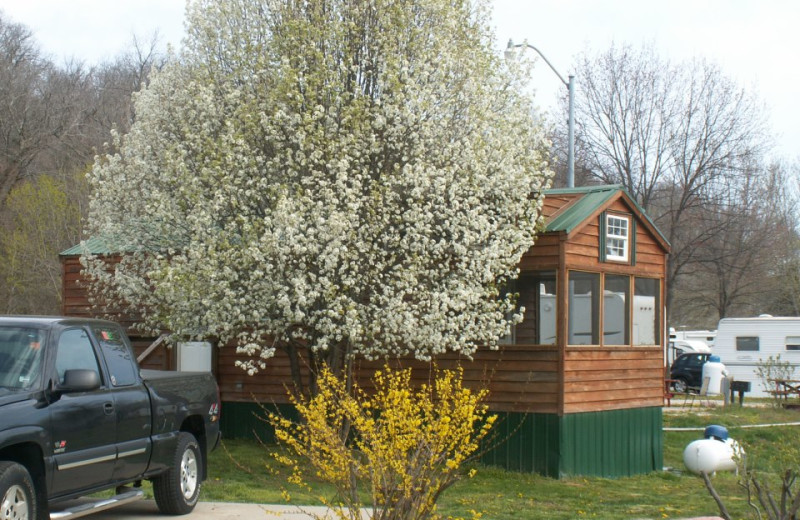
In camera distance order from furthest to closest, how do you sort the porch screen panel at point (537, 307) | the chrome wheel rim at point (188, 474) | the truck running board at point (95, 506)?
the porch screen panel at point (537, 307) < the chrome wheel rim at point (188, 474) < the truck running board at point (95, 506)

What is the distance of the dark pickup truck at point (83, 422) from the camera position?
7.38 meters

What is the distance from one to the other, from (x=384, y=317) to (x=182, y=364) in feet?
18.8

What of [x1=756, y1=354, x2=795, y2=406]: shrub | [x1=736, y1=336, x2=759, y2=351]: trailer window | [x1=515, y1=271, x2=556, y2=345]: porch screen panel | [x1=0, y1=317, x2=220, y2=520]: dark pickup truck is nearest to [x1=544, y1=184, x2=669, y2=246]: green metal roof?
[x1=515, y1=271, x2=556, y2=345]: porch screen panel

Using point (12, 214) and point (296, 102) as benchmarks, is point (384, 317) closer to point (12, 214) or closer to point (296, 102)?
point (296, 102)

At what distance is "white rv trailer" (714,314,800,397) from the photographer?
33.5 metres

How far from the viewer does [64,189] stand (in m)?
34.4

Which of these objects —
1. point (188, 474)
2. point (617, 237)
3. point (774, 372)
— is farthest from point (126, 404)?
point (774, 372)

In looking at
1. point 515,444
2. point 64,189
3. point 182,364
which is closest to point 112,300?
point 182,364

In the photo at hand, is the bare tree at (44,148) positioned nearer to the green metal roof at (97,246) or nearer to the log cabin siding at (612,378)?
the green metal roof at (97,246)

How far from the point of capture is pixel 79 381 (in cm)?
762

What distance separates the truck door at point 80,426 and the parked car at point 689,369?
2979 centimetres

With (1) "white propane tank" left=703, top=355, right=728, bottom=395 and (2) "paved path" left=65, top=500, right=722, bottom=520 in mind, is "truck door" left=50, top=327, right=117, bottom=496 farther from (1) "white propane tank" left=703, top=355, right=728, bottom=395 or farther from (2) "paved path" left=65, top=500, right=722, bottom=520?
(1) "white propane tank" left=703, top=355, right=728, bottom=395

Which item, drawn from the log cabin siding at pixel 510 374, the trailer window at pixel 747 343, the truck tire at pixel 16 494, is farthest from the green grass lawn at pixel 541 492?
the trailer window at pixel 747 343

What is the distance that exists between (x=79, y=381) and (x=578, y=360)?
919cm
